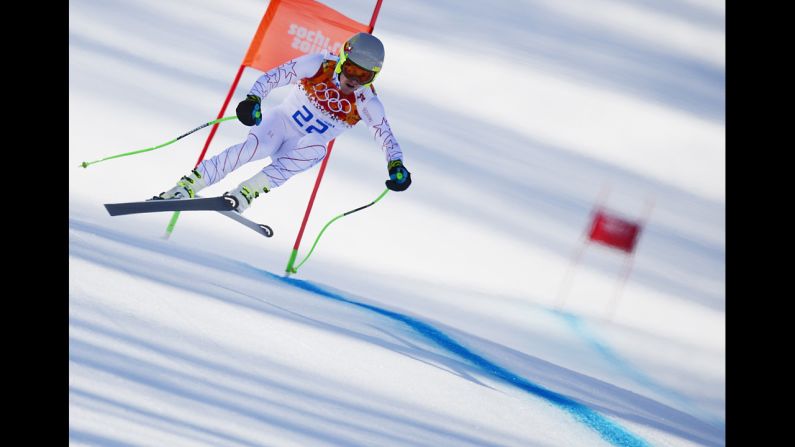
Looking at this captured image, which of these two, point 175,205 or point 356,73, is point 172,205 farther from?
point 356,73

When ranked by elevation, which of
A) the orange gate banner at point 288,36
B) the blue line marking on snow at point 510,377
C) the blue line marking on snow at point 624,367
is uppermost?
the orange gate banner at point 288,36

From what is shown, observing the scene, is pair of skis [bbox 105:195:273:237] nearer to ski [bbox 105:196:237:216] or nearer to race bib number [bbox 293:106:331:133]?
ski [bbox 105:196:237:216]

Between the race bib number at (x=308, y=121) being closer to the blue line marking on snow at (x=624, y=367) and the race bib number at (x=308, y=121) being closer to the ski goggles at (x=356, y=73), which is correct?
the ski goggles at (x=356, y=73)

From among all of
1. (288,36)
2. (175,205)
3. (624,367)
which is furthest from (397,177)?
(624,367)

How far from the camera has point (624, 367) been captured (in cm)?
405

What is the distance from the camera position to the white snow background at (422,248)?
2377 millimetres

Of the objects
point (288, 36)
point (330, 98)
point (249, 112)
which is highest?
point (288, 36)

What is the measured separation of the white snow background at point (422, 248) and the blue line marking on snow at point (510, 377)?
18 millimetres

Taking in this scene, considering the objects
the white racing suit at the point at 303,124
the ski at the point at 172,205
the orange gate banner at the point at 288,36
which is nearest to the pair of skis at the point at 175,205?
the ski at the point at 172,205

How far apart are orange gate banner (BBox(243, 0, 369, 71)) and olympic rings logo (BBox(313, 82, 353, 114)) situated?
55cm

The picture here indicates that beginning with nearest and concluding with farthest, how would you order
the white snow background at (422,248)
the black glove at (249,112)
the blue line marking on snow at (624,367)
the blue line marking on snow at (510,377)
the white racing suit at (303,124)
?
the white snow background at (422,248) < the blue line marking on snow at (510,377) < the black glove at (249,112) < the white racing suit at (303,124) < the blue line marking on snow at (624,367)

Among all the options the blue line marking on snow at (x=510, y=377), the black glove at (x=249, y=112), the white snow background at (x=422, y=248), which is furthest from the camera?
the black glove at (x=249, y=112)

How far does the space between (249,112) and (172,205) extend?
0.38m
